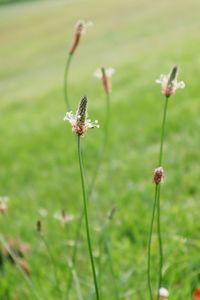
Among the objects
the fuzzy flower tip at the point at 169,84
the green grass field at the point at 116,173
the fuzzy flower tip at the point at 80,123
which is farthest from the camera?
the green grass field at the point at 116,173

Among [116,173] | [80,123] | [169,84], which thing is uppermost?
[116,173]

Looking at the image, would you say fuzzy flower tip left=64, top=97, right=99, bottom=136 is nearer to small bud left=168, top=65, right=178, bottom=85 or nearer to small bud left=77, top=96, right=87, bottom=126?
small bud left=77, top=96, right=87, bottom=126

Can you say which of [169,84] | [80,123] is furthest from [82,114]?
[169,84]

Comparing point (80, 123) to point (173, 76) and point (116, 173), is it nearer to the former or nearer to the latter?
point (173, 76)

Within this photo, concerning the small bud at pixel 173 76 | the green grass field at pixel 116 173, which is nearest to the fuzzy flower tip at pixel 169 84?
the small bud at pixel 173 76

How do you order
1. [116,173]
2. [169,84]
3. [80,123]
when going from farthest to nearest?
[116,173], [169,84], [80,123]

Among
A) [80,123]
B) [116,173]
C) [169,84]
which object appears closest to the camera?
[80,123]

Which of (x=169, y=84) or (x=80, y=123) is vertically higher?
(x=169, y=84)

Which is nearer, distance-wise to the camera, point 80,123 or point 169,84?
point 80,123

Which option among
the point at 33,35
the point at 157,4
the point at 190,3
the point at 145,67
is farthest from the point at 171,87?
the point at 33,35

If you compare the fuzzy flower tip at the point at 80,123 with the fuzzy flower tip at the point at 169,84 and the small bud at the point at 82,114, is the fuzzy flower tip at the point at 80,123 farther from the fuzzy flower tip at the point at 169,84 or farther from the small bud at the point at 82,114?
the fuzzy flower tip at the point at 169,84

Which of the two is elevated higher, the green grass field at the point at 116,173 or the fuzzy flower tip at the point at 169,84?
the green grass field at the point at 116,173
